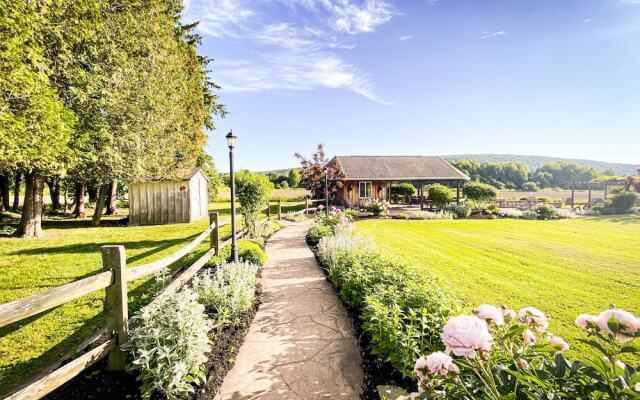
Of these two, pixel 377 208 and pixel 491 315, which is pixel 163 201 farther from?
pixel 491 315

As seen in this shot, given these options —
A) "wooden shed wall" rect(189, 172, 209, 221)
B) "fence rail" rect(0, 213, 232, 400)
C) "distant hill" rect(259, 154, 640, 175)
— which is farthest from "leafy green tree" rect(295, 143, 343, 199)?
"distant hill" rect(259, 154, 640, 175)

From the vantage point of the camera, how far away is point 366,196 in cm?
2636

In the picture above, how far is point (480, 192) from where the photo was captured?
2631 centimetres

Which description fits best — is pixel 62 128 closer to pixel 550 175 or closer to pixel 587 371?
pixel 587 371

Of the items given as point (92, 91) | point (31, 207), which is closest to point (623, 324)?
point (92, 91)

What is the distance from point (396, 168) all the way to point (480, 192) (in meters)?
7.72

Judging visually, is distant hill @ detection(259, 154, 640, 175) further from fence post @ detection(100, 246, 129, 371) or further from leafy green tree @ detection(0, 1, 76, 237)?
fence post @ detection(100, 246, 129, 371)

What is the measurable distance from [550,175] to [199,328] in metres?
116

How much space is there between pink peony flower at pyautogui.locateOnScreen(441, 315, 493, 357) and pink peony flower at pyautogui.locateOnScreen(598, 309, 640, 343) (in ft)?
2.36

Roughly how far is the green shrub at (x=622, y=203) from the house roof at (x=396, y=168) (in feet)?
43.1

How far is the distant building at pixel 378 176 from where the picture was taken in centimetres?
2600

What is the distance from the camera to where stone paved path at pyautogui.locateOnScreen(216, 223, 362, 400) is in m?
3.39

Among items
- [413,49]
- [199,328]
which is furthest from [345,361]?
[413,49]

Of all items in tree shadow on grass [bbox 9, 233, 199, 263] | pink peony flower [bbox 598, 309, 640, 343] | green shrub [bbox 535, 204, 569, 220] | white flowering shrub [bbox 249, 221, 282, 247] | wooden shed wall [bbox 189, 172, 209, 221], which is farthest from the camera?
green shrub [bbox 535, 204, 569, 220]
